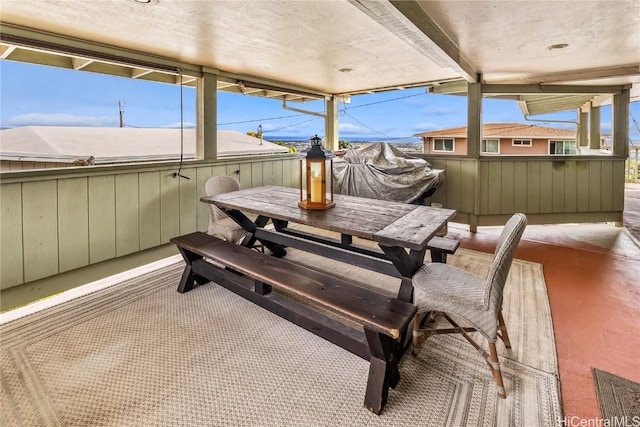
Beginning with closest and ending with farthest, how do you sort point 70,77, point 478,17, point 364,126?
1. point 478,17
2. point 70,77
3. point 364,126

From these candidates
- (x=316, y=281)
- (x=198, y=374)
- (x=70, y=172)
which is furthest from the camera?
(x=70, y=172)

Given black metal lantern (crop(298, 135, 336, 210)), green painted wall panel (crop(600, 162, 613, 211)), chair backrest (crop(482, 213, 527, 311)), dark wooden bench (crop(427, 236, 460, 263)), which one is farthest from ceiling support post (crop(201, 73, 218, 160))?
green painted wall panel (crop(600, 162, 613, 211))

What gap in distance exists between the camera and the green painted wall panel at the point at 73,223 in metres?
2.90

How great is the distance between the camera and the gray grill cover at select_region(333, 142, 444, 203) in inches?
176

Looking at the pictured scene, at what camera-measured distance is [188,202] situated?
3.91 metres

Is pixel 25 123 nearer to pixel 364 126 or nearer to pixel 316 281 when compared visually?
pixel 316 281

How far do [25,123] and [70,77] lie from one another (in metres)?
0.63

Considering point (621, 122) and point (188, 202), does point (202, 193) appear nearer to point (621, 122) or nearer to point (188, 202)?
point (188, 202)

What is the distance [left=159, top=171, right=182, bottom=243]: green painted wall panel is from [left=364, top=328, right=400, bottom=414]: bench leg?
9.23 feet

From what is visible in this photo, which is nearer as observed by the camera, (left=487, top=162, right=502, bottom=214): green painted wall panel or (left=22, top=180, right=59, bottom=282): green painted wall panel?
(left=22, top=180, right=59, bottom=282): green painted wall panel

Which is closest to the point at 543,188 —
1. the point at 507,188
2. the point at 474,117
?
the point at 507,188

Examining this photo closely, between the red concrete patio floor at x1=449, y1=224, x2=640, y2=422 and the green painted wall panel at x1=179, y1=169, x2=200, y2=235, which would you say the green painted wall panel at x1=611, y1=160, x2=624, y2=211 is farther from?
the green painted wall panel at x1=179, y1=169, x2=200, y2=235

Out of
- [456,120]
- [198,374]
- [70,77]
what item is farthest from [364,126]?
[198,374]

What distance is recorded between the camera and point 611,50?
3.37m
